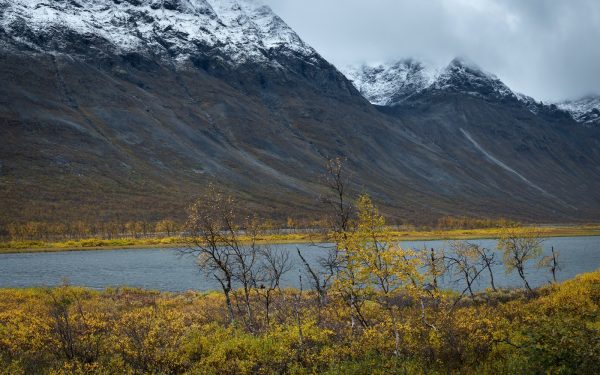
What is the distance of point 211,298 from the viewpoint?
47.2 metres

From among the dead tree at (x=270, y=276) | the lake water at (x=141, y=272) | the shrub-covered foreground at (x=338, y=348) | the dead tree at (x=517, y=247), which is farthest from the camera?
the lake water at (x=141, y=272)

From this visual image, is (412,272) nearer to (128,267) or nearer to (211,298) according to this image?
(211,298)

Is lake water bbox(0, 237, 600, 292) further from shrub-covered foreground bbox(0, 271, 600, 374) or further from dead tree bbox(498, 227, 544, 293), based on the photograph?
shrub-covered foreground bbox(0, 271, 600, 374)

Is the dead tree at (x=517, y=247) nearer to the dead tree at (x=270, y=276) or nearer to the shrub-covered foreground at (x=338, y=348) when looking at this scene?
the dead tree at (x=270, y=276)

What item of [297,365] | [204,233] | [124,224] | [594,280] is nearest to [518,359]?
[297,365]

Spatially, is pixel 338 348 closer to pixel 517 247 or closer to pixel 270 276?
pixel 270 276

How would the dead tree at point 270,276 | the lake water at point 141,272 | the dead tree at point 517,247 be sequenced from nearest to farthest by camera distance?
the dead tree at point 270,276 → the dead tree at point 517,247 → the lake water at point 141,272

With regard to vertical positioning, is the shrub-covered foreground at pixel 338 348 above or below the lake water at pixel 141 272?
above

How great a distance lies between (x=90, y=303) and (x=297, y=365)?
29.0 m

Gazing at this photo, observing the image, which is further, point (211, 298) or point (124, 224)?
point (124, 224)

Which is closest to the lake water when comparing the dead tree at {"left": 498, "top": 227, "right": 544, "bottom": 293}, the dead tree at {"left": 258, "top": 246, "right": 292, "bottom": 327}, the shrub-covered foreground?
the dead tree at {"left": 498, "top": 227, "right": 544, "bottom": 293}

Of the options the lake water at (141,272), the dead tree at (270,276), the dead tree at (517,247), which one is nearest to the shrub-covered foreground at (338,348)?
the dead tree at (270,276)

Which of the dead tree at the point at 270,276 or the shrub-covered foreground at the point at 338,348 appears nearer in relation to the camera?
the shrub-covered foreground at the point at 338,348

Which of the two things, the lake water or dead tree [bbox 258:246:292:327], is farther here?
the lake water
